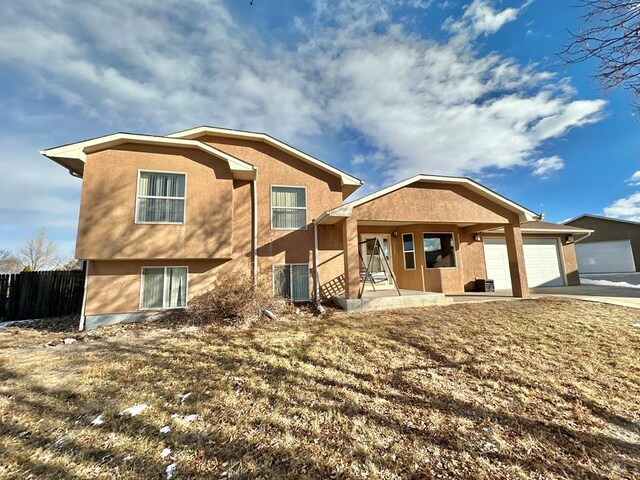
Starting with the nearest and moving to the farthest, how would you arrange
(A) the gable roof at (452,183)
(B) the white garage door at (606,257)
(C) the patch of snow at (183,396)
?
1. (C) the patch of snow at (183,396)
2. (A) the gable roof at (452,183)
3. (B) the white garage door at (606,257)

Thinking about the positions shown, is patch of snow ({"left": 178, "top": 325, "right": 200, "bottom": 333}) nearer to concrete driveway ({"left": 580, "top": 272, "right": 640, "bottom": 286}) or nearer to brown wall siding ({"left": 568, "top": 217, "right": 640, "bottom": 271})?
concrete driveway ({"left": 580, "top": 272, "right": 640, "bottom": 286})

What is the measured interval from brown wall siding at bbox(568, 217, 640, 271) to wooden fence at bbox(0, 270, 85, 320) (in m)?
32.5

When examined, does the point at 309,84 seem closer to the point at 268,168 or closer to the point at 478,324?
the point at 268,168

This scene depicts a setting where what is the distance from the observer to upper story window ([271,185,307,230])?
10.3 m

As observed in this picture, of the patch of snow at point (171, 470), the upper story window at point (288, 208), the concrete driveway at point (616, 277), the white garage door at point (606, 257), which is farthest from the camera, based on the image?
the white garage door at point (606, 257)

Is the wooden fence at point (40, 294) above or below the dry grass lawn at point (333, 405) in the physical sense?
above

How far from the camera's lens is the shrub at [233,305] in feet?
25.9

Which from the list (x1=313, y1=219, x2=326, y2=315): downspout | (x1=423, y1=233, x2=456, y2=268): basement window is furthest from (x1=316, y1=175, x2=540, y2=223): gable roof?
(x1=423, y1=233, x2=456, y2=268): basement window

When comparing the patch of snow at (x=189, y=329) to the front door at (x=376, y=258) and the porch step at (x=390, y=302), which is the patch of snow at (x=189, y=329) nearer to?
the porch step at (x=390, y=302)

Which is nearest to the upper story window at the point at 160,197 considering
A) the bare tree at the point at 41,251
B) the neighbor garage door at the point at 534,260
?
the neighbor garage door at the point at 534,260

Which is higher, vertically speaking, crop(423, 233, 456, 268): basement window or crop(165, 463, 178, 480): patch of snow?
crop(423, 233, 456, 268): basement window

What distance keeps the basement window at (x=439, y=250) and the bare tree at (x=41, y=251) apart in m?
47.6

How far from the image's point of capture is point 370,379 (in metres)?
4.32

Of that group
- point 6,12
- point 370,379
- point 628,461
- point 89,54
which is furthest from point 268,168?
point 628,461
